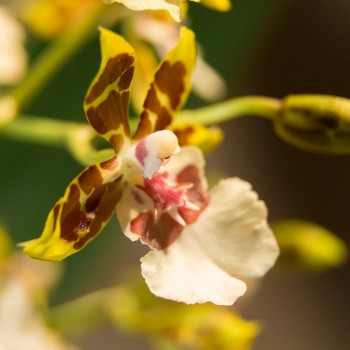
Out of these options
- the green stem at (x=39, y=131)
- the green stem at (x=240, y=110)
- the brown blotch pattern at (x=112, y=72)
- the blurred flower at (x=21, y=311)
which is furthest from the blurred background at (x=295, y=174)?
the brown blotch pattern at (x=112, y=72)

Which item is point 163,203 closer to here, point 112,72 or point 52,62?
point 112,72

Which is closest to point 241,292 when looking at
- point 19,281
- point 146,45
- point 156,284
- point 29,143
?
point 156,284

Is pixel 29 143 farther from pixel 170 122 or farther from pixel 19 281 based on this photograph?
pixel 170 122

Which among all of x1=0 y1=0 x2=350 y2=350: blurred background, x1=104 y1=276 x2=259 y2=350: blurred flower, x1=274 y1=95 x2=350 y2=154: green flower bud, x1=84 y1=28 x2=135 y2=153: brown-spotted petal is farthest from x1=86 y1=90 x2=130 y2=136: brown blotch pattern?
x1=0 y1=0 x2=350 y2=350: blurred background

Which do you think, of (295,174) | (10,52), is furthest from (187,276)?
(295,174)

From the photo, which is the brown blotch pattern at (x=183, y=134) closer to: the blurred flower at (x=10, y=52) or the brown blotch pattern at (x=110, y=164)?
the brown blotch pattern at (x=110, y=164)
